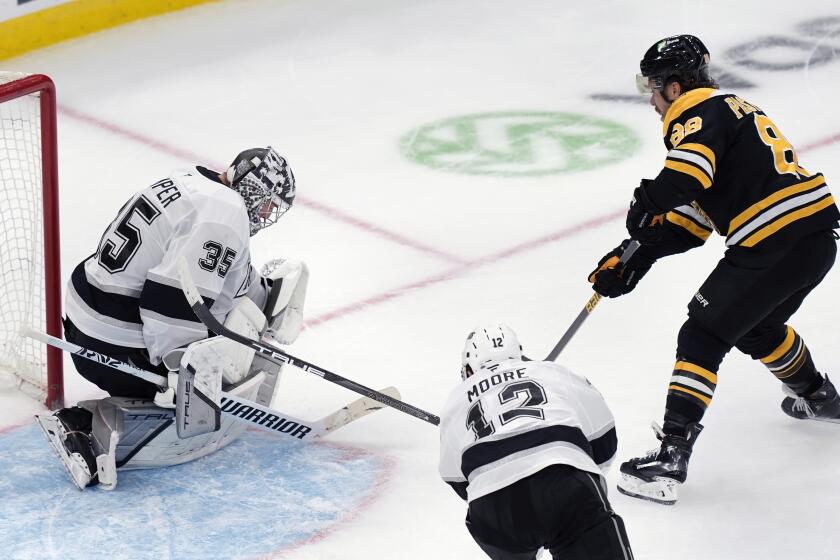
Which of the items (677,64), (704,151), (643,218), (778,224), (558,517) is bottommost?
(558,517)

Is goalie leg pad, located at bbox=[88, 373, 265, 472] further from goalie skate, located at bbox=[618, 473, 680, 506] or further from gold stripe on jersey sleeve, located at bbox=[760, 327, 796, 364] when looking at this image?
gold stripe on jersey sleeve, located at bbox=[760, 327, 796, 364]

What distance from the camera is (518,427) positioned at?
277 cm

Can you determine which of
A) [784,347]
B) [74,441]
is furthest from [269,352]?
[784,347]

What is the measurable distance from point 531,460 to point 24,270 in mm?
1952

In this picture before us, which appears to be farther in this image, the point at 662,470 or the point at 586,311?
the point at 586,311

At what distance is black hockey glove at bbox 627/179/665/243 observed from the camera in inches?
137

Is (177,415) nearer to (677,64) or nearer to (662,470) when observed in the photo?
(662,470)

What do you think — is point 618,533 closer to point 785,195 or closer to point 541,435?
point 541,435

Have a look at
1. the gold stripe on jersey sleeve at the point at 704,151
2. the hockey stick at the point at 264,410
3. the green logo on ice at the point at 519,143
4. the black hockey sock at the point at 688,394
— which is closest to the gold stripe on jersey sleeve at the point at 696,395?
the black hockey sock at the point at 688,394

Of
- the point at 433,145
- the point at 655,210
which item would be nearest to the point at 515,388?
the point at 655,210

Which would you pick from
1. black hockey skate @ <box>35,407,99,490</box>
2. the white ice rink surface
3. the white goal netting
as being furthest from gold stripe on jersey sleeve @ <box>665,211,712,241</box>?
the white goal netting

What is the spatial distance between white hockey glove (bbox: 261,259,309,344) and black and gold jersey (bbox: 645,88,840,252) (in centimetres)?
99

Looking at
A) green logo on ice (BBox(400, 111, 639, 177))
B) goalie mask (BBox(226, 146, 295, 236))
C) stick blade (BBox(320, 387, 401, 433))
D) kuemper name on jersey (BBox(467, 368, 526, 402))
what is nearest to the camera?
kuemper name on jersey (BBox(467, 368, 526, 402))

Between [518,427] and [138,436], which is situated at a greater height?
[518,427]
